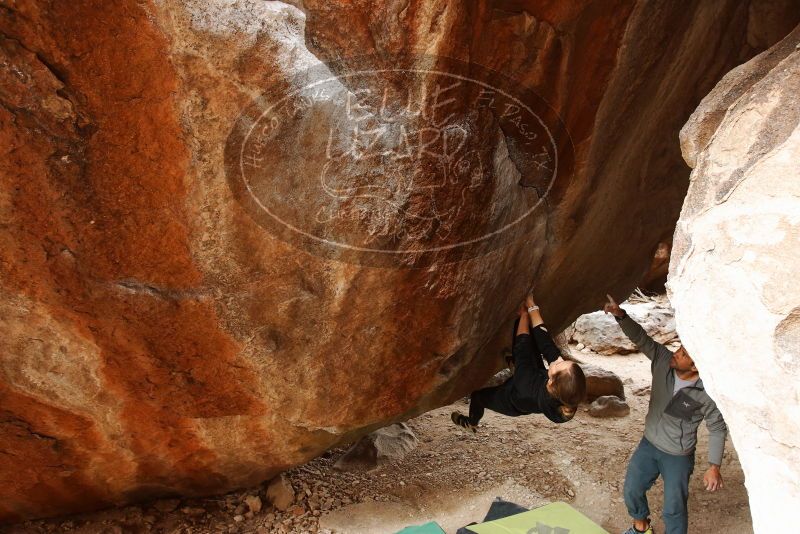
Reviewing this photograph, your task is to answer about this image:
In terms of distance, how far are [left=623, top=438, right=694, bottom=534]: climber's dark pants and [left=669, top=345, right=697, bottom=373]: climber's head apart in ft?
1.45

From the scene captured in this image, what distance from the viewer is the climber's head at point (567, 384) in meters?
2.99

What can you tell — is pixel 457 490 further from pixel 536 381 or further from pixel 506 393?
pixel 536 381

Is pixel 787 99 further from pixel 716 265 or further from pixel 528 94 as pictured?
pixel 528 94

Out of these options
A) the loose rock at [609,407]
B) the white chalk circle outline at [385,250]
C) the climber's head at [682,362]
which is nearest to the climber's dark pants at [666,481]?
the climber's head at [682,362]

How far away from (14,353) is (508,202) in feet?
7.66

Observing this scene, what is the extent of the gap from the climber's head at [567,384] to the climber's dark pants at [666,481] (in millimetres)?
622

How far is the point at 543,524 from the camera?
3072mm

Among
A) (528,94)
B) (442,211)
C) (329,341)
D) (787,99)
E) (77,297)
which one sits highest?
(528,94)

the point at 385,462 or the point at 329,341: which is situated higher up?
the point at 329,341

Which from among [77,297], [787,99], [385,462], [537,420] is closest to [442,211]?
[787,99]

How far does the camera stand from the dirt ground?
3770mm

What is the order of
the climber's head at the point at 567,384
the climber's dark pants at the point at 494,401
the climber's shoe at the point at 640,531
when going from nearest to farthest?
the climber's head at the point at 567,384, the climber's shoe at the point at 640,531, the climber's dark pants at the point at 494,401

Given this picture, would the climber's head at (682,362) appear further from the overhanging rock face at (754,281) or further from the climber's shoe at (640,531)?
the overhanging rock face at (754,281)

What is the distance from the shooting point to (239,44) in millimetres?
2398
